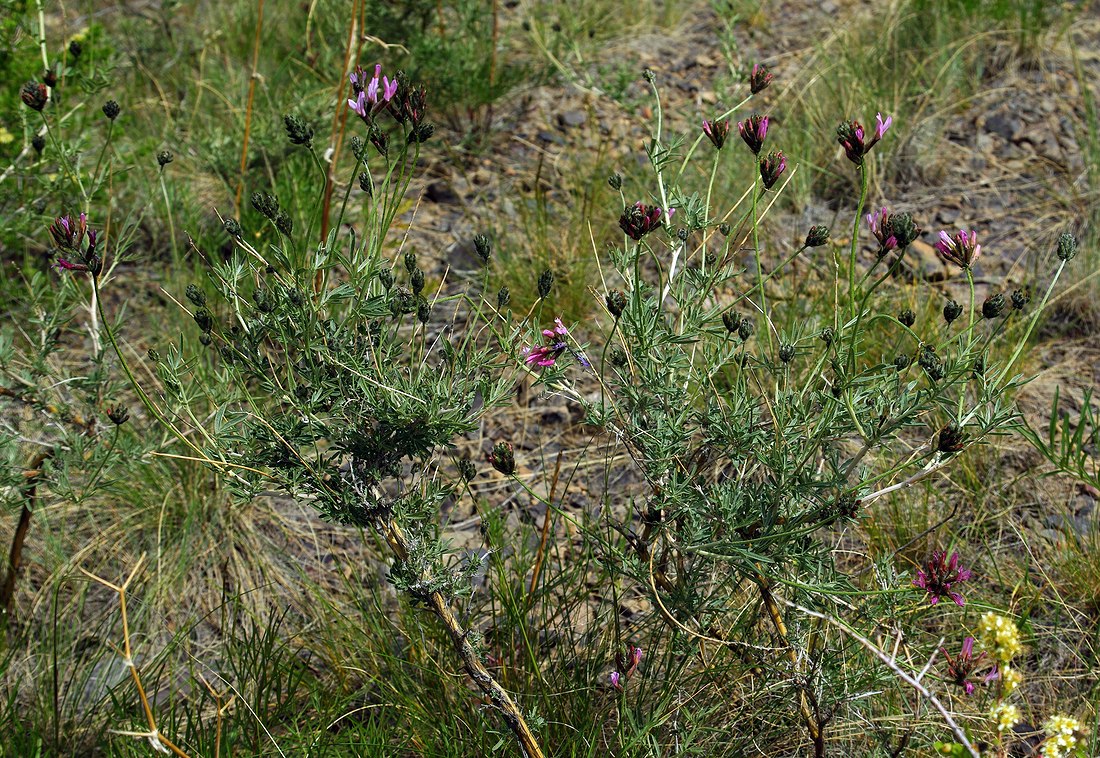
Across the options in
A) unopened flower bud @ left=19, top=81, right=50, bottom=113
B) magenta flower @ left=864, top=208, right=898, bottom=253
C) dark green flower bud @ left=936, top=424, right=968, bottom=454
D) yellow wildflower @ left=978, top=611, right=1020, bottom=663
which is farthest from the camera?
unopened flower bud @ left=19, top=81, right=50, bottom=113

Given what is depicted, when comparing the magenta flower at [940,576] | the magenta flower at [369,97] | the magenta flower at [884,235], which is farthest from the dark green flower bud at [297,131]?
the magenta flower at [940,576]

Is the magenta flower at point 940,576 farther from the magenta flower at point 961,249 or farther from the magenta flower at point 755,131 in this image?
the magenta flower at point 755,131

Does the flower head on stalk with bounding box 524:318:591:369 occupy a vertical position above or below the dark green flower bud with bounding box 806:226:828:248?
below

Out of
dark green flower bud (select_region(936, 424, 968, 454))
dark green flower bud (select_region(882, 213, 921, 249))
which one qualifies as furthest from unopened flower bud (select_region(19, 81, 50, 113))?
dark green flower bud (select_region(936, 424, 968, 454))

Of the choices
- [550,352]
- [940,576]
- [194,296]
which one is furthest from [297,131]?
[940,576]

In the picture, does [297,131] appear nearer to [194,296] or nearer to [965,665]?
[194,296]

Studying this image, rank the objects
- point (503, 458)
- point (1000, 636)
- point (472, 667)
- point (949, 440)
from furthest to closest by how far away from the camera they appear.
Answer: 1. point (472, 667)
2. point (503, 458)
3. point (949, 440)
4. point (1000, 636)

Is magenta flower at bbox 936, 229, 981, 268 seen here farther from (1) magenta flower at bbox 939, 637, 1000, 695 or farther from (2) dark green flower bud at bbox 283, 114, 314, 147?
(2) dark green flower bud at bbox 283, 114, 314, 147

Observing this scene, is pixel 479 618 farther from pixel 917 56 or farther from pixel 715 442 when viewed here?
pixel 917 56

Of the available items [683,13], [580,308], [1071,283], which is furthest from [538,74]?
[1071,283]

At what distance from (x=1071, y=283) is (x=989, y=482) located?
0.95 meters

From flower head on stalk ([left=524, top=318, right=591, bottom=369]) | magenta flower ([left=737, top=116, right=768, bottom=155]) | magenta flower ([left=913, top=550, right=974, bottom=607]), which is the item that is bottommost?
magenta flower ([left=913, top=550, right=974, bottom=607])

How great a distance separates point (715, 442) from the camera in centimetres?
169

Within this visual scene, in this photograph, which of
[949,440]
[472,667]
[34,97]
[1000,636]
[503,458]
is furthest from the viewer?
[34,97]
